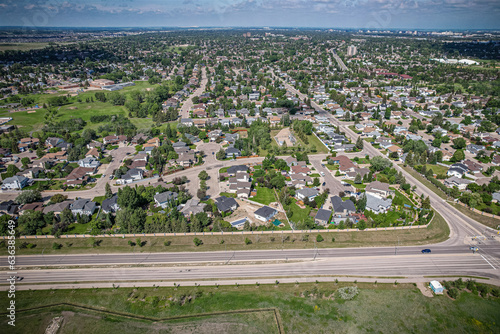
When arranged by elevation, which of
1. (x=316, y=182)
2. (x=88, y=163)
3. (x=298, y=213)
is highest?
(x=88, y=163)

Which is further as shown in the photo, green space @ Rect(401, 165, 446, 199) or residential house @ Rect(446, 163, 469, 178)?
residential house @ Rect(446, 163, 469, 178)

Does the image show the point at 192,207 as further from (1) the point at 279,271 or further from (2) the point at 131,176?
(1) the point at 279,271

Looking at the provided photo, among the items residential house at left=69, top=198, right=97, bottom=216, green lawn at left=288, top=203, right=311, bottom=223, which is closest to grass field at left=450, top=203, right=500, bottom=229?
green lawn at left=288, top=203, right=311, bottom=223

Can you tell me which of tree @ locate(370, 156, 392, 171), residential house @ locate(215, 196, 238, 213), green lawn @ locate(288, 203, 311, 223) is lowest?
green lawn @ locate(288, 203, 311, 223)

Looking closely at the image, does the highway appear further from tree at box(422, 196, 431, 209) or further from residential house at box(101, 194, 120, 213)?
residential house at box(101, 194, 120, 213)

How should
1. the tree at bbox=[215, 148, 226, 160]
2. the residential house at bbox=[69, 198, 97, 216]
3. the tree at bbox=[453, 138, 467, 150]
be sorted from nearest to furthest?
the residential house at bbox=[69, 198, 97, 216]
the tree at bbox=[215, 148, 226, 160]
the tree at bbox=[453, 138, 467, 150]

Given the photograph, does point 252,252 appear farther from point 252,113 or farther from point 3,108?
point 3,108

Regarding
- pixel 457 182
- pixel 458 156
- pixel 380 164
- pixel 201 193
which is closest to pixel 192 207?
pixel 201 193

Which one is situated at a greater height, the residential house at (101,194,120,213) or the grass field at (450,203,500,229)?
the residential house at (101,194,120,213)
